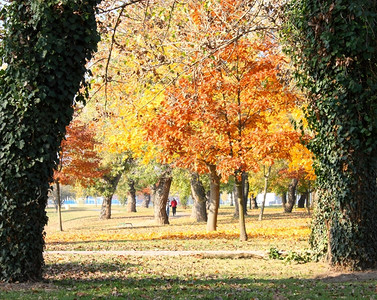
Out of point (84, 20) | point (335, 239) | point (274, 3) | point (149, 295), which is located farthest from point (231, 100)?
point (149, 295)

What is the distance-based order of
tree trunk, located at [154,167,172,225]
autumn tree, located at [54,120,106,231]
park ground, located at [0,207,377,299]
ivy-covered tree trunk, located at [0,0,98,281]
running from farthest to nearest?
tree trunk, located at [154,167,172,225]
autumn tree, located at [54,120,106,231]
ivy-covered tree trunk, located at [0,0,98,281]
park ground, located at [0,207,377,299]

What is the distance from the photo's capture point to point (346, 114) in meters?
9.73

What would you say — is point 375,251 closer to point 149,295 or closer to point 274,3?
point 149,295

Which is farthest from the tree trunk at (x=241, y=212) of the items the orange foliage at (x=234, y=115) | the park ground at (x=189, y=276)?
the orange foliage at (x=234, y=115)

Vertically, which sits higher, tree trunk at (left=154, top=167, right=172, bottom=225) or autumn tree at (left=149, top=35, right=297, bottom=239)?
autumn tree at (left=149, top=35, right=297, bottom=239)

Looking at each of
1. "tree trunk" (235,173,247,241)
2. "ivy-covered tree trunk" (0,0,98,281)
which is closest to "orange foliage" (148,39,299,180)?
"tree trunk" (235,173,247,241)

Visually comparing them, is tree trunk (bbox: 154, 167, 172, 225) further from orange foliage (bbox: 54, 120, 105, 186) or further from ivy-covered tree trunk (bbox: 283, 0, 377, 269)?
ivy-covered tree trunk (bbox: 283, 0, 377, 269)

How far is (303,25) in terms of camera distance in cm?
1033

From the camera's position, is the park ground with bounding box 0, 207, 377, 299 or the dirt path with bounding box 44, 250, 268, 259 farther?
the dirt path with bounding box 44, 250, 268, 259

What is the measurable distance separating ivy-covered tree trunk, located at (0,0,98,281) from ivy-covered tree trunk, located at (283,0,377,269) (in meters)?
4.81

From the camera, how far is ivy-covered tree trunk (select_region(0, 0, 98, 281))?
7.96 metres

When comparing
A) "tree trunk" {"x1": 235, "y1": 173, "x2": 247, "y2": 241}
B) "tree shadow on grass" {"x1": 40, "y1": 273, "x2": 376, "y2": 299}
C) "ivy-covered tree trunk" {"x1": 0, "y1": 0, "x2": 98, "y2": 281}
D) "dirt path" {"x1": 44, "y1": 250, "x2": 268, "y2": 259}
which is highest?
"ivy-covered tree trunk" {"x1": 0, "y1": 0, "x2": 98, "y2": 281}

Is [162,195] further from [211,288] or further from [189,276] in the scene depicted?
[211,288]

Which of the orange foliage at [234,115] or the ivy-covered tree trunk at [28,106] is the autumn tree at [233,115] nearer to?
the orange foliage at [234,115]
